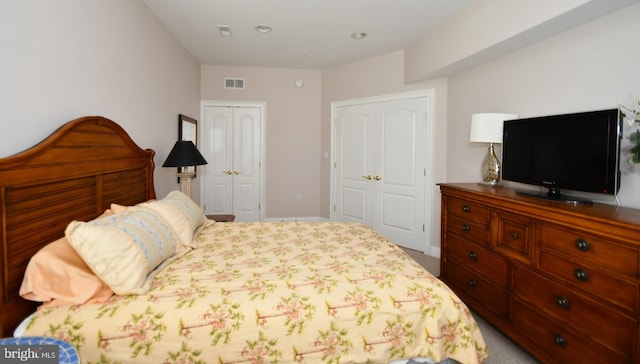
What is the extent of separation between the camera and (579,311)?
5.44 ft

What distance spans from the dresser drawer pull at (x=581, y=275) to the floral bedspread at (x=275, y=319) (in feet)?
2.03

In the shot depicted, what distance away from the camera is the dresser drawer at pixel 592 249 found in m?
1.43

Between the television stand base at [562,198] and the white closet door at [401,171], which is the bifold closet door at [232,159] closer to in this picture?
the white closet door at [401,171]

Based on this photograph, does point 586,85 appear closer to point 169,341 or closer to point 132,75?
point 169,341

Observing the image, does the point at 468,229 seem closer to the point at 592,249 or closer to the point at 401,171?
the point at 592,249

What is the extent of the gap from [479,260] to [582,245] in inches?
33.5

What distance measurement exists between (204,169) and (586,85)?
4.70 metres

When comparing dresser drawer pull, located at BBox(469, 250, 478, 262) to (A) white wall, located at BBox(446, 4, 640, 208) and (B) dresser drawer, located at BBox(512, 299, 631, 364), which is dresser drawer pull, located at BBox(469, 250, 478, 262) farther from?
(A) white wall, located at BBox(446, 4, 640, 208)

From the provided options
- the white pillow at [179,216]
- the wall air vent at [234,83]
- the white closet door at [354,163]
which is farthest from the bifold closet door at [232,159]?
the white pillow at [179,216]

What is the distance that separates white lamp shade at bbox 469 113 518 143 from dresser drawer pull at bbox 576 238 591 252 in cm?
124

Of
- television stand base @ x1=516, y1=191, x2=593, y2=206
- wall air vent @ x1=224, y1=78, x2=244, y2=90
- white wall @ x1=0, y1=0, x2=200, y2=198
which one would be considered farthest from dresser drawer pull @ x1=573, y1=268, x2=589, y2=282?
wall air vent @ x1=224, y1=78, x2=244, y2=90

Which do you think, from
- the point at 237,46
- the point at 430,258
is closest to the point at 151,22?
the point at 237,46

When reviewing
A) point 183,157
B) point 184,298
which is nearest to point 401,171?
point 183,157

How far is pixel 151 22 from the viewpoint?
3070mm
